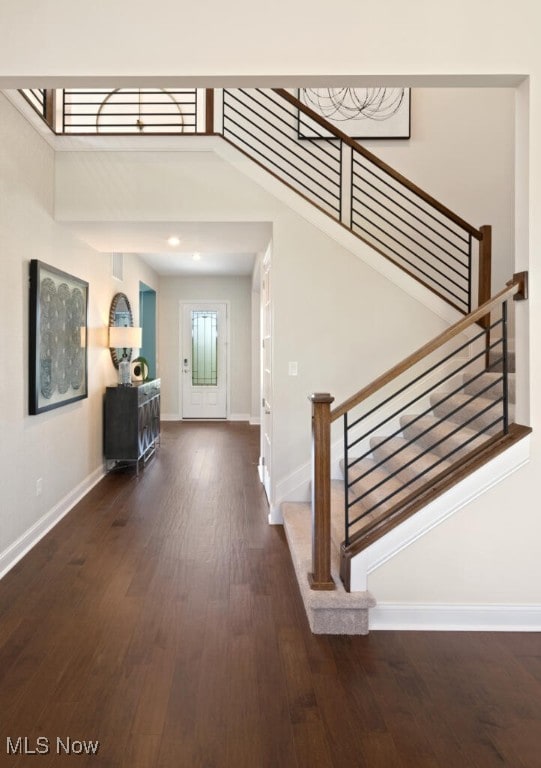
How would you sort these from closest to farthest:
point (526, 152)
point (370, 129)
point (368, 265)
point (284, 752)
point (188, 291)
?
point (284, 752)
point (526, 152)
point (368, 265)
point (370, 129)
point (188, 291)

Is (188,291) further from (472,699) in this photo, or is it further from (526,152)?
(472,699)

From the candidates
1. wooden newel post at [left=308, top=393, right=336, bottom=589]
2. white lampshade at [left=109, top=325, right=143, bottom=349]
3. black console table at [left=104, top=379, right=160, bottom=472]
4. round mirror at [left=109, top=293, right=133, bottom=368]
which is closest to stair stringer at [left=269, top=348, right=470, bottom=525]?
wooden newel post at [left=308, top=393, right=336, bottom=589]

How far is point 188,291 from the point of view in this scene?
10.9 m

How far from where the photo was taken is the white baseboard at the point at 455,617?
2.70m

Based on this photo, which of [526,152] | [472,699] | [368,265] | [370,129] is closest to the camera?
[472,699]

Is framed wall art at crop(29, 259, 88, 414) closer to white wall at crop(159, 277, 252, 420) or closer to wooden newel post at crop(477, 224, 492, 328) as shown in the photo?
wooden newel post at crop(477, 224, 492, 328)

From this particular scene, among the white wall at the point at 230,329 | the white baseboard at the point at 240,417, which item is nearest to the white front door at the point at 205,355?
the white wall at the point at 230,329

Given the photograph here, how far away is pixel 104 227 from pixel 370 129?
266cm

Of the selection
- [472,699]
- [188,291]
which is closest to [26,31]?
[472,699]

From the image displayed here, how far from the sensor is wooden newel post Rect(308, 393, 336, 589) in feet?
8.96

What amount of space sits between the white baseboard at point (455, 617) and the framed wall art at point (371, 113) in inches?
168

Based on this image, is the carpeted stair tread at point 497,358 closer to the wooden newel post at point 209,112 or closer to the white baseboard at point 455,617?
the white baseboard at point 455,617

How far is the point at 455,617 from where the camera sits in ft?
8.87

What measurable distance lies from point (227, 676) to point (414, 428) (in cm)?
237
